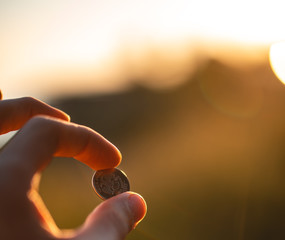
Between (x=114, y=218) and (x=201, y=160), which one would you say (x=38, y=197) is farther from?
(x=201, y=160)

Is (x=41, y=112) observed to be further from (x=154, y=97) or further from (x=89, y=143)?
(x=154, y=97)

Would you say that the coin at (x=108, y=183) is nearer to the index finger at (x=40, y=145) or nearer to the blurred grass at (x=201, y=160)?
the index finger at (x=40, y=145)

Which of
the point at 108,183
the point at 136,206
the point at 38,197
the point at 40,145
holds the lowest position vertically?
the point at 108,183

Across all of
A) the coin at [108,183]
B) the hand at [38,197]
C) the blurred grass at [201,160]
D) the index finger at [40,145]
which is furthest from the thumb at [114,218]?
the blurred grass at [201,160]

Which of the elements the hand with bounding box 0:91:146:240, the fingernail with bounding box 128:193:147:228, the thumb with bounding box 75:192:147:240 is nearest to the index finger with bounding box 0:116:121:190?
the hand with bounding box 0:91:146:240

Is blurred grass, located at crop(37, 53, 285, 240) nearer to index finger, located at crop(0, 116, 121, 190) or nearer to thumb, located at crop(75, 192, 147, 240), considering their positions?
thumb, located at crop(75, 192, 147, 240)

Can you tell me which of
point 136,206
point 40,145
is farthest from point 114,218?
point 40,145
